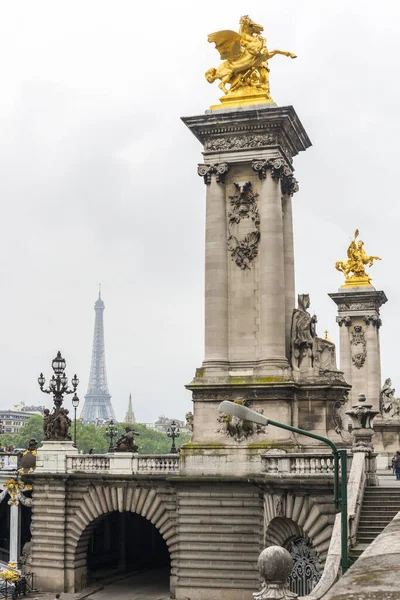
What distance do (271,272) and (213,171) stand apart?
14.9 ft

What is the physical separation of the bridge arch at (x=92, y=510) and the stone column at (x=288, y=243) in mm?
8818

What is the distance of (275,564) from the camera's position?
52.6 feet

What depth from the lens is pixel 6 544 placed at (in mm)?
49594

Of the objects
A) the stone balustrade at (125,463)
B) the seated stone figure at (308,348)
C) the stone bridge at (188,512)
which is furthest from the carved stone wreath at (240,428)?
the stone balustrade at (125,463)

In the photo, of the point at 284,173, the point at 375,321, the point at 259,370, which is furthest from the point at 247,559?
the point at 375,321

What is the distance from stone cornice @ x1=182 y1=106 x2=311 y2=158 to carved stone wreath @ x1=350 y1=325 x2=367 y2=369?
77.1 feet

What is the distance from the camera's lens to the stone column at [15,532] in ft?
146

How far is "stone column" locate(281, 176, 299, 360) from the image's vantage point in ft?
124

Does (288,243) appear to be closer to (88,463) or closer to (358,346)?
(88,463)

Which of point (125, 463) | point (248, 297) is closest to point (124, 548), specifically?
point (125, 463)

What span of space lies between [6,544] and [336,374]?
22083mm

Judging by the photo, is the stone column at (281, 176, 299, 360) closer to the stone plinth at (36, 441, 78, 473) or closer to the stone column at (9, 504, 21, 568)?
the stone plinth at (36, 441, 78, 473)

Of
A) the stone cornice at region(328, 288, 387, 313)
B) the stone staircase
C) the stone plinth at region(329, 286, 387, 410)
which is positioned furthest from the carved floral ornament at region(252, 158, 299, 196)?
the stone plinth at region(329, 286, 387, 410)

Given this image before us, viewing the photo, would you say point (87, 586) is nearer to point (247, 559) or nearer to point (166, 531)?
point (166, 531)
